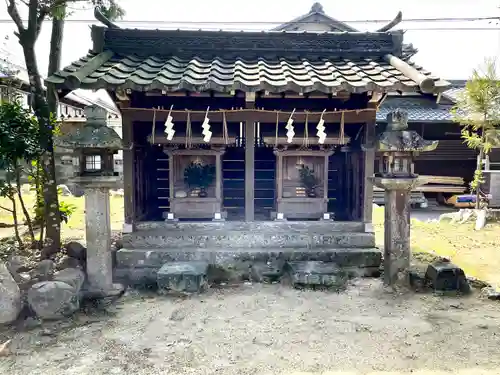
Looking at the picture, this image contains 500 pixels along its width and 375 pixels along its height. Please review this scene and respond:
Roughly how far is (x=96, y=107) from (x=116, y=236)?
3.70m

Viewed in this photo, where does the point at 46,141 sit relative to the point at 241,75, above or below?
below

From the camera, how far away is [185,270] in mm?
5879

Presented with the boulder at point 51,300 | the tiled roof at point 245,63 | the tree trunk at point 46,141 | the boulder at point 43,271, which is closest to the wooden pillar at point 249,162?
the tiled roof at point 245,63

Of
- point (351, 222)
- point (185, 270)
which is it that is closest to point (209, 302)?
point (185, 270)

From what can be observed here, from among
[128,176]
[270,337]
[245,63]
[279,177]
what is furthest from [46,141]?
[270,337]

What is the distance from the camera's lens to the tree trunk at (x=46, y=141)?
6500 millimetres

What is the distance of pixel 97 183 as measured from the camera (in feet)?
18.2

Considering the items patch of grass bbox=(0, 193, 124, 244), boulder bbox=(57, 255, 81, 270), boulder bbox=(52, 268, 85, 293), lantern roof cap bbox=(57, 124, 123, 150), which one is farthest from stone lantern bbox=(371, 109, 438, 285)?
patch of grass bbox=(0, 193, 124, 244)

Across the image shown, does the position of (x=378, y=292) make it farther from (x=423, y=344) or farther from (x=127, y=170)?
(x=127, y=170)

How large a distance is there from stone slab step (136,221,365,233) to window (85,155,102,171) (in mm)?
1595

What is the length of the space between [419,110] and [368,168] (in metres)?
13.4

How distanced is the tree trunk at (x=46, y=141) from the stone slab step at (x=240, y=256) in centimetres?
153

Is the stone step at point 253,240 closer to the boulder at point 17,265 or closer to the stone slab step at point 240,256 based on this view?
the stone slab step at point 240,256

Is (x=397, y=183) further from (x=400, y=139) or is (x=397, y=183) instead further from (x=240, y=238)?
(x=240, y=238)
